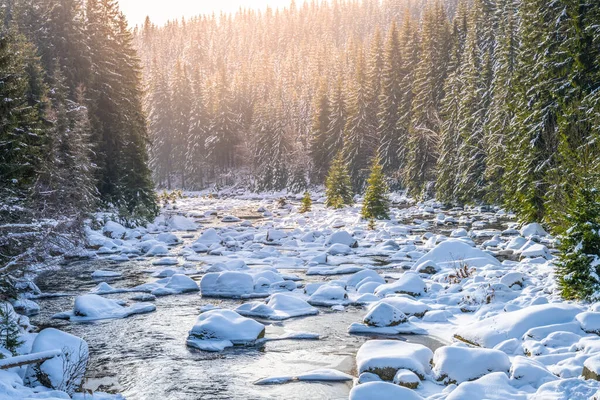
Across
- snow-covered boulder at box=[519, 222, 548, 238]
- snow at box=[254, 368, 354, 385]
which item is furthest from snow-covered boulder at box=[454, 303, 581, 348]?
snow-covered boulder at box=[519, 222, 548, 238]

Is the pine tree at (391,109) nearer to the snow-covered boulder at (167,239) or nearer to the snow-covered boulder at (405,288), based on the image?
the snow-covered boulder at (167,239)

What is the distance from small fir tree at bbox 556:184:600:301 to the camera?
1053cm

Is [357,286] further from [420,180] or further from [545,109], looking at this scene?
[420,180]

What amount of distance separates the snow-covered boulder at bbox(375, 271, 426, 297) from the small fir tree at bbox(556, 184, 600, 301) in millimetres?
3458

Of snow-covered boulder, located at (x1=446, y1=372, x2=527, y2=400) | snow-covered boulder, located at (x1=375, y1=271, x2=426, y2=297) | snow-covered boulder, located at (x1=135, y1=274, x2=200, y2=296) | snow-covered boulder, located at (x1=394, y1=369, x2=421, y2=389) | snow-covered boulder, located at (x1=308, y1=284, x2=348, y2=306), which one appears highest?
snow-covered boulder, located at (x1=446, y1=372, x2=527, y2=400)

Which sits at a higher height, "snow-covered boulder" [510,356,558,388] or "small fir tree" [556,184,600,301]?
"small fir tree" [556,184,600,301]

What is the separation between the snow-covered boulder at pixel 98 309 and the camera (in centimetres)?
1203

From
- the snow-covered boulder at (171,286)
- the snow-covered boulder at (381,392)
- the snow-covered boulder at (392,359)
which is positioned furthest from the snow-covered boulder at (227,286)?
the snow-covered boulder at (381,392)

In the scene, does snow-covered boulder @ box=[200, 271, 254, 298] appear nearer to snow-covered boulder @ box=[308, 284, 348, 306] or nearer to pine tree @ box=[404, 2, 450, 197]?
snow-covered boulder @ box=[308, 284, 348, 306]

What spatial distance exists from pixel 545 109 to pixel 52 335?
20579 millimetres

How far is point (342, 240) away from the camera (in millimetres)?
22766

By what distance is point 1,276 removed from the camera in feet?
28.1

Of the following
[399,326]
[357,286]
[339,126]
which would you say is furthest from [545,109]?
[339,126]

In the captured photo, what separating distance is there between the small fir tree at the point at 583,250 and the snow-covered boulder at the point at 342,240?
11.7 meters
